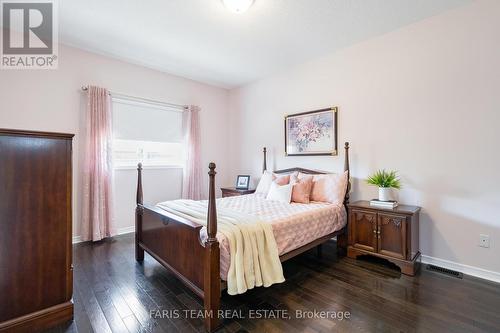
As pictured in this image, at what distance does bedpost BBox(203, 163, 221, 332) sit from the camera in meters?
1.67

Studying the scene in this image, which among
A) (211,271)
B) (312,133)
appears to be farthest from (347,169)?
(211,271)

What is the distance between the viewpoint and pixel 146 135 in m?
4.08

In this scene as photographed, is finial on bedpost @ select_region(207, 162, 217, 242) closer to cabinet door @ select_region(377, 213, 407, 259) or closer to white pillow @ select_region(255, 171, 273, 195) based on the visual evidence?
cabinet door @ select_region(377, 213, 407, 259)

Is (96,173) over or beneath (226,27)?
beneath

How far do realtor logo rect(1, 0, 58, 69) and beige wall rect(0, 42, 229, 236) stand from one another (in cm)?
11

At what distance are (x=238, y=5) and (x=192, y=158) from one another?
2711mm

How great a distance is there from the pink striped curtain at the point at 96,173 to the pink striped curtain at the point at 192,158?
1.28 metres

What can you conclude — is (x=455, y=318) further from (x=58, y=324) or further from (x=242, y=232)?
(x=58, y=324)

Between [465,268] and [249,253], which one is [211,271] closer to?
[249,253]

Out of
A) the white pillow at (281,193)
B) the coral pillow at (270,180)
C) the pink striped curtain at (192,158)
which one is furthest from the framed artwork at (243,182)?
the white pillow at (281,193)

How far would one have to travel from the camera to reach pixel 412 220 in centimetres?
252

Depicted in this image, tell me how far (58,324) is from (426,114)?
12.8 ft

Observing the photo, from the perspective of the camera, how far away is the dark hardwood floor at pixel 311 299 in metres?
1.71

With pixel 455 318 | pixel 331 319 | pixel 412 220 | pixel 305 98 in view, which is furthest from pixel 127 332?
pixel 305 98
